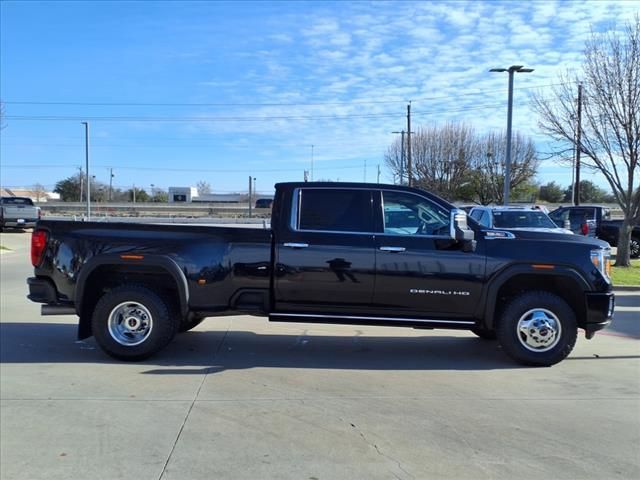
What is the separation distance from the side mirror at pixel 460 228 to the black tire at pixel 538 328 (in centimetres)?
98

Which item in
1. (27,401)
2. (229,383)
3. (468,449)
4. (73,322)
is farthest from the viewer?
(73,322)

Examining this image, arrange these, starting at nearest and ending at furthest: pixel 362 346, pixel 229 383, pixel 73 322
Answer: pixel 229 383 < pixel 362 346 < pixel 73 322

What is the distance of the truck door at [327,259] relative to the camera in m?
6.11

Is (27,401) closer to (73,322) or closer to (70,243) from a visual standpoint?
(70,243)

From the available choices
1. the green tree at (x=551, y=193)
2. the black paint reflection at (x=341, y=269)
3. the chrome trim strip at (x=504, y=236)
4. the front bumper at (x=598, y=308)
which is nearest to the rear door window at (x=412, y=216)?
the chrome trim strip at (x=504, y=236)

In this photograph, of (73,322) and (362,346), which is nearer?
(362,346)

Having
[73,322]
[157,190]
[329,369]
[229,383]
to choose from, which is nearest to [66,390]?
[229,383]

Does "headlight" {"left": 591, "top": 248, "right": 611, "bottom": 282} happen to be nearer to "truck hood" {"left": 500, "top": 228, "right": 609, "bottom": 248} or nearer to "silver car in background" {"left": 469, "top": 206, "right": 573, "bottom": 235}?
"truck hood" {"left": 500, "top": 228, "right": 609, "bottom": 248}

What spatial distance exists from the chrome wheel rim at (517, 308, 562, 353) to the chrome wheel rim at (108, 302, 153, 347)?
13.7ft

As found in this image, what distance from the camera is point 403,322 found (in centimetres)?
610

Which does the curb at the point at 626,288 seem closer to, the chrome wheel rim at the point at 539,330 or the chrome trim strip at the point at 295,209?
the chrome wheel rim at the point at 539,330

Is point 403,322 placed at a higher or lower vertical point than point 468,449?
higher

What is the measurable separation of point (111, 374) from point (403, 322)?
3121 mm

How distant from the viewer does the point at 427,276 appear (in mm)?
6090
